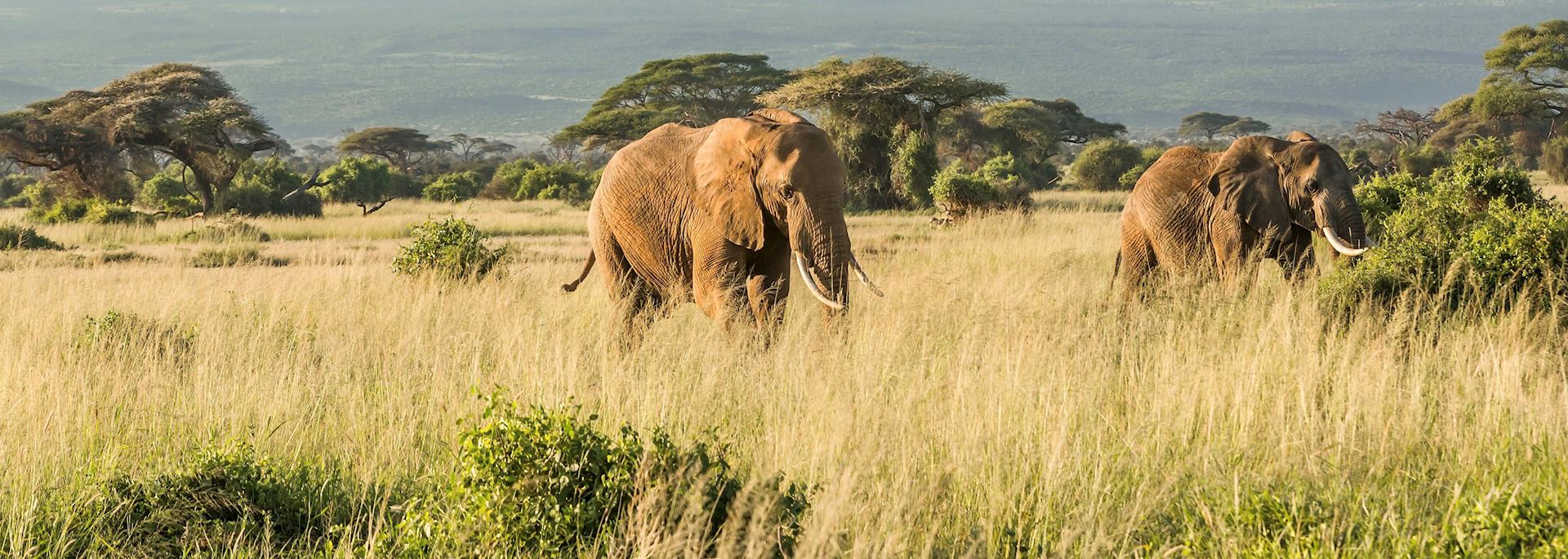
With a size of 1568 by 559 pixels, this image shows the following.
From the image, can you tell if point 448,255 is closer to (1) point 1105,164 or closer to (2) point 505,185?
(2) point 505,185

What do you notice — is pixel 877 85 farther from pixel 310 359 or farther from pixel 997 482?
pixel 997 482

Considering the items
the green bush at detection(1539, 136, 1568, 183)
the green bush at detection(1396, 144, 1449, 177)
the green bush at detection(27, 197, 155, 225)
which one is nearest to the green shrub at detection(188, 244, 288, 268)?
the green bush at detection(27, 197, 155, 225)

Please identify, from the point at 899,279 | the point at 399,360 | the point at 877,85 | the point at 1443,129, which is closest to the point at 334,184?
the point at 877,85

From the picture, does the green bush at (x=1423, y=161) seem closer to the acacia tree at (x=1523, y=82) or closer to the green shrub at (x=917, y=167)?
the acacia tree at (x=1523, y=82)

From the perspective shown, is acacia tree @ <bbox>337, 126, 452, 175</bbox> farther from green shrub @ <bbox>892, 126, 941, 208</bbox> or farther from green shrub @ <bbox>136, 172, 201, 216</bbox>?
green shrub @ <bbox>892, 126, 941, 208</bbox>

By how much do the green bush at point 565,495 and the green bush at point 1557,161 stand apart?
32483mm

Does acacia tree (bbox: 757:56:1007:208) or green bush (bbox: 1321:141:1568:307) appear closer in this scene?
green bush (bbox: 1321:141:1568:307)

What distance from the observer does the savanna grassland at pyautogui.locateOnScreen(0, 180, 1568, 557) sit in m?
3.80

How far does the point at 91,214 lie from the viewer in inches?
774

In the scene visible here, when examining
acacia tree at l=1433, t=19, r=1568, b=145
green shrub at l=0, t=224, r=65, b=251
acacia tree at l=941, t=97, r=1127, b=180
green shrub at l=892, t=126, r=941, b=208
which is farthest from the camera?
acacia tree at l=941, t=97, r=1127, b=180

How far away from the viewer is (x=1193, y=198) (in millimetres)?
8984

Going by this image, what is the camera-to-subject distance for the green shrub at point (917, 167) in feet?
82.9

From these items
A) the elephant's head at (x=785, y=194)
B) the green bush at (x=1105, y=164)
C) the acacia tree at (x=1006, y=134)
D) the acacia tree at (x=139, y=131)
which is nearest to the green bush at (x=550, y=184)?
the acacia tree at (x=139, y=131)

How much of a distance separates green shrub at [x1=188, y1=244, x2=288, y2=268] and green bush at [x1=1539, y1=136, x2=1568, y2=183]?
28.1 metres
